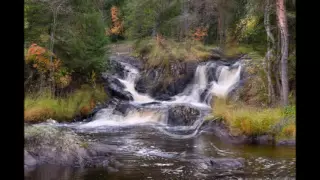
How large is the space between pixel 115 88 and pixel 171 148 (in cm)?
1021

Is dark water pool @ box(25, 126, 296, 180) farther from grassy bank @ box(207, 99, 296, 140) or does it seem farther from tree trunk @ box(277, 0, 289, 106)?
tree trunk @ box(277, 0, 289, 106)

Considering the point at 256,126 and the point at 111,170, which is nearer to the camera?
the point at 111,170

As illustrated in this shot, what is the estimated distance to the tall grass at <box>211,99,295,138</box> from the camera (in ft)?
45.5

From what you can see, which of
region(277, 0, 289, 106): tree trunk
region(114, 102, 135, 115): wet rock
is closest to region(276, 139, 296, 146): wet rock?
region(277, 0, 289, 106): tree trunk

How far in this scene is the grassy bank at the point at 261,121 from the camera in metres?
13.8

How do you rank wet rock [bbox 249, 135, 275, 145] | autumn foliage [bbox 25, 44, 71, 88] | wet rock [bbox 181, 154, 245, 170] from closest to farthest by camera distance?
1. wet rock [bbox 181, 154, 245, 170]
2. wet rock [bbox 249, 135, 275, 145]
3. autumn foliage [bbox 25, 44, 71, 88]

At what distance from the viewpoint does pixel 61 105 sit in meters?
19.5

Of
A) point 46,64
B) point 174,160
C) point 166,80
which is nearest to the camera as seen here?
point 174,160

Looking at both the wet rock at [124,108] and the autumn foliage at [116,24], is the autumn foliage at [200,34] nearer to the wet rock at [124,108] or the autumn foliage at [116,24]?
the autumn foliage at [116,24]

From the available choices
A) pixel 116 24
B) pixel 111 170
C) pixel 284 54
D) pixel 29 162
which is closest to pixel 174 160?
pixel 111 170

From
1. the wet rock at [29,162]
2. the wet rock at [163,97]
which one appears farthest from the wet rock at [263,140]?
the wet rock at [163,97]

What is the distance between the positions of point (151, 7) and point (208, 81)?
986 cm

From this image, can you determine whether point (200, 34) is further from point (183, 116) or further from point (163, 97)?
point (183, 116)
